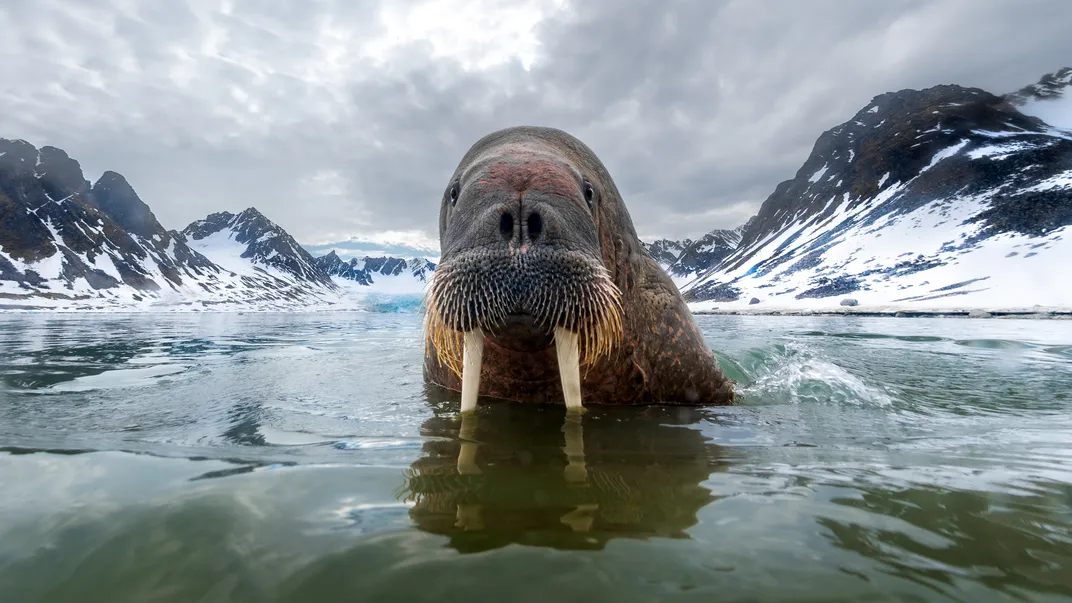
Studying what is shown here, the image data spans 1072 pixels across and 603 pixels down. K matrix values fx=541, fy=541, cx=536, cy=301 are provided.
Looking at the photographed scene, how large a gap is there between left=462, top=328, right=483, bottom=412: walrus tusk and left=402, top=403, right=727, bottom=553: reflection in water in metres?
0.16

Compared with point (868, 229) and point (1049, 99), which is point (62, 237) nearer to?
point (868, 229)

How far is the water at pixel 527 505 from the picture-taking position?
147cm

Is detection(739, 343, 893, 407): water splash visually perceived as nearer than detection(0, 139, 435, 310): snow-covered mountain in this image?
Yes

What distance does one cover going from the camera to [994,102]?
113m

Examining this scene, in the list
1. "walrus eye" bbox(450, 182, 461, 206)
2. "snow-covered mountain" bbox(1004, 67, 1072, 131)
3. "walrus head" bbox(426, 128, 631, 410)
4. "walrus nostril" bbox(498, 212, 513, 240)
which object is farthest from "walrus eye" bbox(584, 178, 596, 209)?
"snow-covered mountain" bbox(1004, 67, 1072, 131)

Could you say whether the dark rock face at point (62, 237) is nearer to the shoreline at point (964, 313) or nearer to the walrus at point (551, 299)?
the walrus at point (551, 299)

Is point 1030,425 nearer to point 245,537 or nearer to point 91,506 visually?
point 245,537

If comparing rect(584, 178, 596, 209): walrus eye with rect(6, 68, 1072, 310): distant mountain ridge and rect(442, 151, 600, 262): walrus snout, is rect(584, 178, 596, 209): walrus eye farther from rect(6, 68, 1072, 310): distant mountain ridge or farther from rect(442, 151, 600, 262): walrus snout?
rect(6, 68, 1072, 310): distant mountain ridge

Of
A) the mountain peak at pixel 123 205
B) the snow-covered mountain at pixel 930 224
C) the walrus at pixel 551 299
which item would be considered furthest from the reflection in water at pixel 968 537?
the mountain peak at pixel 123 205

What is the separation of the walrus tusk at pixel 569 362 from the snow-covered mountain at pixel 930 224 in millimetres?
56077

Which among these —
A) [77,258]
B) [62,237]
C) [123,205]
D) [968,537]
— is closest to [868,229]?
[968,537]

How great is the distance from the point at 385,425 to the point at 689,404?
263cm

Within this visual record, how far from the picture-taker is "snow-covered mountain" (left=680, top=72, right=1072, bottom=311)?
58500 mm

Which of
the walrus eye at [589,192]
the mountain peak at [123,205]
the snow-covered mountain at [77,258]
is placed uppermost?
the mountain peak at [123,205]
